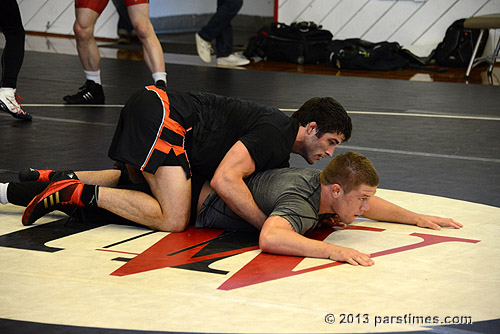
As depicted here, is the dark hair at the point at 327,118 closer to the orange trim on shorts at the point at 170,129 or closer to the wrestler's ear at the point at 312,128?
the wrestler's ear at the point at 312,128

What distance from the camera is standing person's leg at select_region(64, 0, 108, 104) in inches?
190

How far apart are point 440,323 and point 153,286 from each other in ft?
2.53

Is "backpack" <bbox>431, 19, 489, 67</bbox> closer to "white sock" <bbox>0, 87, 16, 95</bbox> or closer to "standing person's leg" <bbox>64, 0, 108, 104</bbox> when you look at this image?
"standing person's leg" <bbox>64, 0, 108, 104</bbox>

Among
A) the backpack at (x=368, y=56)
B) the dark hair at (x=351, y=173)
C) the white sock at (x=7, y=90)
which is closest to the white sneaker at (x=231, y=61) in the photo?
the backpack at (x=368, y=56)

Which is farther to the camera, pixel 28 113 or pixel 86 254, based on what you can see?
pixel 28 113

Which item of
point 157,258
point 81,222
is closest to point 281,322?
point 157,258

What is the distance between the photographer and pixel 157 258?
89.9 inches

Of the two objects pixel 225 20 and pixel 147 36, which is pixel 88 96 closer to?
pixel 147 36

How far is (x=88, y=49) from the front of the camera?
498cm

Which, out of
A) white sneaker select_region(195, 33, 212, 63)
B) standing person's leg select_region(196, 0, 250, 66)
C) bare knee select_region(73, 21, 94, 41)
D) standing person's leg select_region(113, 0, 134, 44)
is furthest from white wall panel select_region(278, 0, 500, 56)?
bare knee select_region(73, 21, 94, 41)

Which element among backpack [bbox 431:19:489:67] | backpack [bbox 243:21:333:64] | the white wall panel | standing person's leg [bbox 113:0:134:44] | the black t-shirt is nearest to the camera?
the black t-shirt

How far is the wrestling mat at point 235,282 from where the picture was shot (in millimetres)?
1812

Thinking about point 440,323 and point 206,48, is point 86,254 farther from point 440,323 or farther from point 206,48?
point 206,48

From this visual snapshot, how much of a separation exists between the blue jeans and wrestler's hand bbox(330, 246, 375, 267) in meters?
5.80
